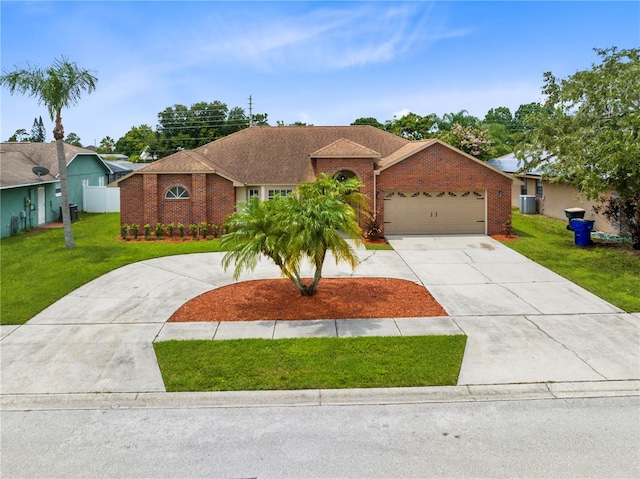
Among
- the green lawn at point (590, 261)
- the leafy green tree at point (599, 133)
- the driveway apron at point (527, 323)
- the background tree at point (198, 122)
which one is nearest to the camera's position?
the driveway apron at point (527, 323)

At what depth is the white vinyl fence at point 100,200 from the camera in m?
32.0

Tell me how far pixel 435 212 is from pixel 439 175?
5.80ft

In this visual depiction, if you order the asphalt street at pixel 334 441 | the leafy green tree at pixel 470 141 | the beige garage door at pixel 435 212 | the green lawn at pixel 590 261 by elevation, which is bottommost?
the asphalt street at pixel 334 441

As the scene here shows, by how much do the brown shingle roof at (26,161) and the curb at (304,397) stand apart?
17.6 meters

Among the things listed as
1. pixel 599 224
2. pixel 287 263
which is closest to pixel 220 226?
pixel 287 263

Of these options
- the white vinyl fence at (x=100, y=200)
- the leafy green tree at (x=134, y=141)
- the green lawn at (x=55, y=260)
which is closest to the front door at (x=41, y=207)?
the green lawn at (x=55, y=260)

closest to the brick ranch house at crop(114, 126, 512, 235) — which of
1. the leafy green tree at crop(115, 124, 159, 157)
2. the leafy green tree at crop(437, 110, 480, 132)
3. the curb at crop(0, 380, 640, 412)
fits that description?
the curb at crop(0, 380, 640, 412)

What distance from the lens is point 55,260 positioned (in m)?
17.3

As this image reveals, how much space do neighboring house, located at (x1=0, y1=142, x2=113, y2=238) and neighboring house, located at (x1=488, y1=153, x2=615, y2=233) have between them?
2367 centimetres

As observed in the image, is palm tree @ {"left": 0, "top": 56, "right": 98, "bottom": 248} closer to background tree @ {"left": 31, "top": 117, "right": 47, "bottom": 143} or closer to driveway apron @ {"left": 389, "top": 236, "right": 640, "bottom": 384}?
driveway apron @ {"left": 389, "top": 236, "right": 640, "bottom": 384}

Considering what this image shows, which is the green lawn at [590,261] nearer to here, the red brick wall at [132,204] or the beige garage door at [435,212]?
the beige garage door at [435,212]

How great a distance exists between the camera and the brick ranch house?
2217 cm

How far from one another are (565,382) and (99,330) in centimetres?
940

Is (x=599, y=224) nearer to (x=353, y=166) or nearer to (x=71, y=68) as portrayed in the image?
(x=353, y=166)
